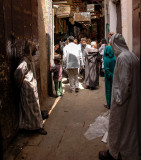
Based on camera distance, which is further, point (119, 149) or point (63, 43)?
point (63, 43)

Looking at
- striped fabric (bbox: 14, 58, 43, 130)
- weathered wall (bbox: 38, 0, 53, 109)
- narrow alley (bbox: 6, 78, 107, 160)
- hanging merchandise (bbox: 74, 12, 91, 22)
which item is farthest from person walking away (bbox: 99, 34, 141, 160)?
hanging merchandise (bbox: 74, 12, 91, 22)

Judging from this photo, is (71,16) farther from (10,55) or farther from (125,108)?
(125,108)

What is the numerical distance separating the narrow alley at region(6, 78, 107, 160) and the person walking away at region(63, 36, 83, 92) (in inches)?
67.7

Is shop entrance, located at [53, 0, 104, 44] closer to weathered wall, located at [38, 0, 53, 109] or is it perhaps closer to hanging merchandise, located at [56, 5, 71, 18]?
hanging merchandise, located at [56, 5, 71, 18]

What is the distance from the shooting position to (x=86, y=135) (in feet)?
13.8

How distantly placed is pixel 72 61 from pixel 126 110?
5.18 meters

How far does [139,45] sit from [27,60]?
212 cm

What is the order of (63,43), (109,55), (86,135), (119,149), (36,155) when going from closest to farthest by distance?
(119,149), (36,155), (86,135), (109,55), (63,43)

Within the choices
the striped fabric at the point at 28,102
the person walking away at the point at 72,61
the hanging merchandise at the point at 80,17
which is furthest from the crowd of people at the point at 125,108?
the hanging merchandise at the point at 80,17

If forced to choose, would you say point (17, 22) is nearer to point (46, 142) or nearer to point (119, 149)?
point (46, 142)

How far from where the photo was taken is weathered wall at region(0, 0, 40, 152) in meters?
3.44

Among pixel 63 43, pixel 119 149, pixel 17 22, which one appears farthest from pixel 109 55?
pixel 63 43

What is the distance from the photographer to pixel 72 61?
25.7 ft

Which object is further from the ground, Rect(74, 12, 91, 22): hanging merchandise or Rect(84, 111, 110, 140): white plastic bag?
Rect(74, 12, 91, 22): hanging merchandise
